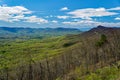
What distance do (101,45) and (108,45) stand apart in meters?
5.71

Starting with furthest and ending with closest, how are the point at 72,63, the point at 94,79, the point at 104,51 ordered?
1. the point at 72,63
2. the point at 104,51
3. the point at 94,79

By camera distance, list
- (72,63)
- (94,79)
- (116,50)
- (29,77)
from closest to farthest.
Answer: (94,79)
(29,77)
(116,50)
(72,63)

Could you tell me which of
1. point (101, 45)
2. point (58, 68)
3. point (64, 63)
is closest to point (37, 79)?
point (58, 68)

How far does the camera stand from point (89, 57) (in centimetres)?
17338

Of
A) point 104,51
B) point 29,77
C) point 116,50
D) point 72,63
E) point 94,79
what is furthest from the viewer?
point 72,63

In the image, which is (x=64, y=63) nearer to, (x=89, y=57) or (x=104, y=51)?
(x=89, y=57)

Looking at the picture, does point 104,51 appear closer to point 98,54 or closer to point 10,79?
point 98,54

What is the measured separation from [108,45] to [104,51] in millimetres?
10603

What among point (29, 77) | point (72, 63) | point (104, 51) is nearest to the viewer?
point (29, 77)

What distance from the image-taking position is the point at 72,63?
178625 mm

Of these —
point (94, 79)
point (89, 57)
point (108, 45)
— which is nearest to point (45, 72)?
point (89, 57)

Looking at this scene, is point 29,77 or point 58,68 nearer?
point 29,77

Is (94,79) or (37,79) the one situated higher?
(94,79)

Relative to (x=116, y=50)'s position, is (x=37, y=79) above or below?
below
